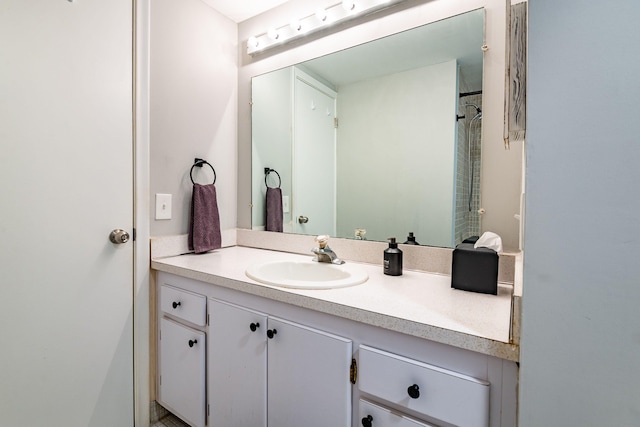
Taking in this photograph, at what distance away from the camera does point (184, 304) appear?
1299mm

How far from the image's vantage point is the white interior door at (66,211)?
1062 millimetres

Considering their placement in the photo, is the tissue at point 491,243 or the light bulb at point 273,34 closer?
the tissue at point 491,243

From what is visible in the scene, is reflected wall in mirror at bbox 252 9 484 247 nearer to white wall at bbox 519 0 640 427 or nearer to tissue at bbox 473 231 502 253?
tissue at bbox 473 231 502 253

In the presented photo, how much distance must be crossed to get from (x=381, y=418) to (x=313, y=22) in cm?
174

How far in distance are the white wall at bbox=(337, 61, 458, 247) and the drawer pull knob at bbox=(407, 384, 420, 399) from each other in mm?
648

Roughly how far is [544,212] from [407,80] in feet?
3.26

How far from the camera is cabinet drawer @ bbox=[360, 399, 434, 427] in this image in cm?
74

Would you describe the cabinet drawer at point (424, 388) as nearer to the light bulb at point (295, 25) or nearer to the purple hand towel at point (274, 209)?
the purple hand towel at point (274, 209)

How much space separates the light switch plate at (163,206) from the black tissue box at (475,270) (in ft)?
4.45

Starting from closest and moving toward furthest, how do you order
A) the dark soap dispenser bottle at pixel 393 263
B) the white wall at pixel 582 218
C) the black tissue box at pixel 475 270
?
the white wall at pixel 582 218
the black tissue box at pixel 475 270
the dark soap dispenser bottle at pixel 393 263

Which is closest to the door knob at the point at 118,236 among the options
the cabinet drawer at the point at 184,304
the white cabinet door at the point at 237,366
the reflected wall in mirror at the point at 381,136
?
the cabinet drawer at the point at 184,304

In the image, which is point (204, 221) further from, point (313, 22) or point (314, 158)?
point (313, 22)

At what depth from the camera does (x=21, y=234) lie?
1.08 metres

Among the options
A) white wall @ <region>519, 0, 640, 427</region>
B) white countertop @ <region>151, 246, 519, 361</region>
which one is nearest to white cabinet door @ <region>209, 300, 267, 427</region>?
white countertop @ <region>151, 246, 519, 361</region>
